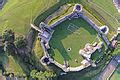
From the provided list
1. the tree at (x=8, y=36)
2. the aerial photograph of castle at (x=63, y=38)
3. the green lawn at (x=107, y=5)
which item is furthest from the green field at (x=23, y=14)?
the green lawn at (x=107, y=5)

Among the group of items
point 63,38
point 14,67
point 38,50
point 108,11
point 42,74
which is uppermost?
point 108,11

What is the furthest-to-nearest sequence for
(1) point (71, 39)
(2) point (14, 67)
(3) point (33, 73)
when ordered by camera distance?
(2) point (14, 67) < (1) point (71, 39) < (3) point (33, 73)

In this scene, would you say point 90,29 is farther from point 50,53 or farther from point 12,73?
point 12,73

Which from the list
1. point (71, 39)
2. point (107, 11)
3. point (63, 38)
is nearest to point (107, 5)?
point (107, 11)

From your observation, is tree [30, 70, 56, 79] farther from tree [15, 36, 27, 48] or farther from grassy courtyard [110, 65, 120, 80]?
grassy courtyard [110, 65, 120, 80]

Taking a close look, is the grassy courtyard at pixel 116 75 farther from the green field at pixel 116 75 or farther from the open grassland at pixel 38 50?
the open grassland at pixel 38 50

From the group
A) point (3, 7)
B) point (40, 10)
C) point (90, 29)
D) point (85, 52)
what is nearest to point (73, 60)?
point (85, 52)

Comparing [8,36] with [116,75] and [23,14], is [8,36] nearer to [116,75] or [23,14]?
[23,14]
